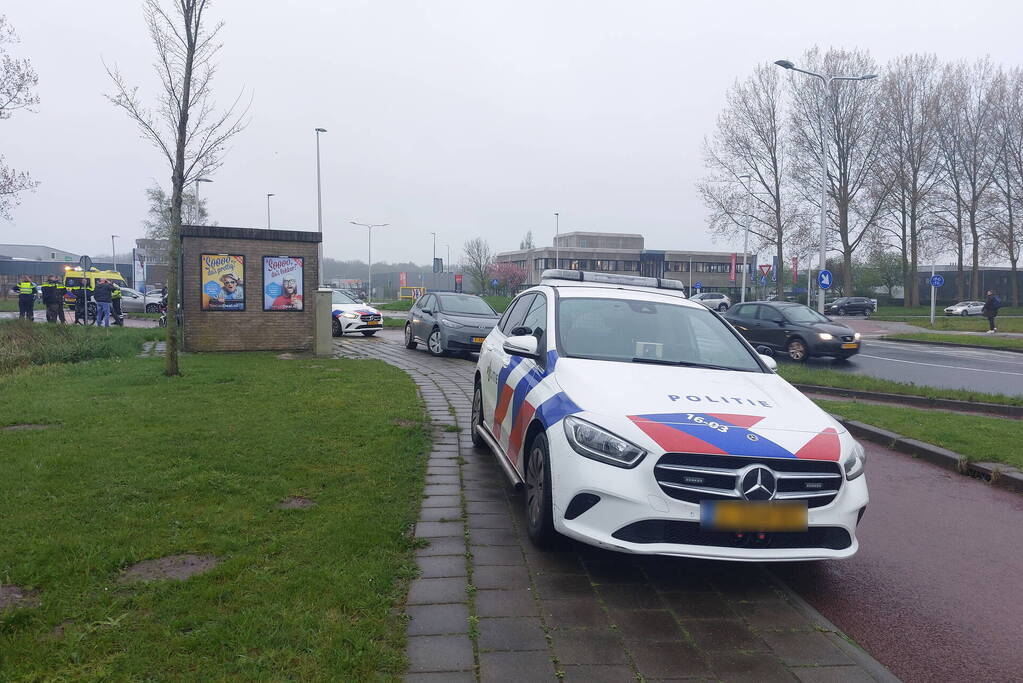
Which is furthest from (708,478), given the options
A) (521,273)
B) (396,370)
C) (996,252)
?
(521,273)

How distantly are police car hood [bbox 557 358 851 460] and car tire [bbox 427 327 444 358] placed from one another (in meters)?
11.5

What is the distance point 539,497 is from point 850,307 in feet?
173

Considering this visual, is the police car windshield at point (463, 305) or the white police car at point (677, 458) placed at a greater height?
the police car windshield at point (463, 305)

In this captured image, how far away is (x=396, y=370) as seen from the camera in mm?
13016

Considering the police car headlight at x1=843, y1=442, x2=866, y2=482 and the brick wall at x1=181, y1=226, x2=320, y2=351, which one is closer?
the police car headlight at x1=843, y1=442, x2=866, y2=482

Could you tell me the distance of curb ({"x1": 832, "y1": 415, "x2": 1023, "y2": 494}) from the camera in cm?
633

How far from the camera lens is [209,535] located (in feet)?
13.9

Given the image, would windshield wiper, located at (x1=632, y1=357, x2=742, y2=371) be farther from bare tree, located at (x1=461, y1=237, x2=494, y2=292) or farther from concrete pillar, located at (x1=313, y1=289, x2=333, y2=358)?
bare tree, located at (x1=461, y1=237, x2=494, y2=292)

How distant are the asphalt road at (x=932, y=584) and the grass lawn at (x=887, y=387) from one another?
571 centimetres

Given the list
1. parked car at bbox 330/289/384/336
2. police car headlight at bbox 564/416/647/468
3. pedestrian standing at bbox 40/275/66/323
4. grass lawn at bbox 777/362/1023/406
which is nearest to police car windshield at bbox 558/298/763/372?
police car headlight at bbox 564/416/647/468

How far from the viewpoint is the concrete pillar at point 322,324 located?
15.0 meters

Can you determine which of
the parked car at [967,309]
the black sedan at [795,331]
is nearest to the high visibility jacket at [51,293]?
the black sedan at [795,331]

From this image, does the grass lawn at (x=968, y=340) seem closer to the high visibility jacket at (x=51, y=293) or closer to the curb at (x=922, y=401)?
the curb at (x=922, y=401)

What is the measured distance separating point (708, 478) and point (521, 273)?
7730cm
